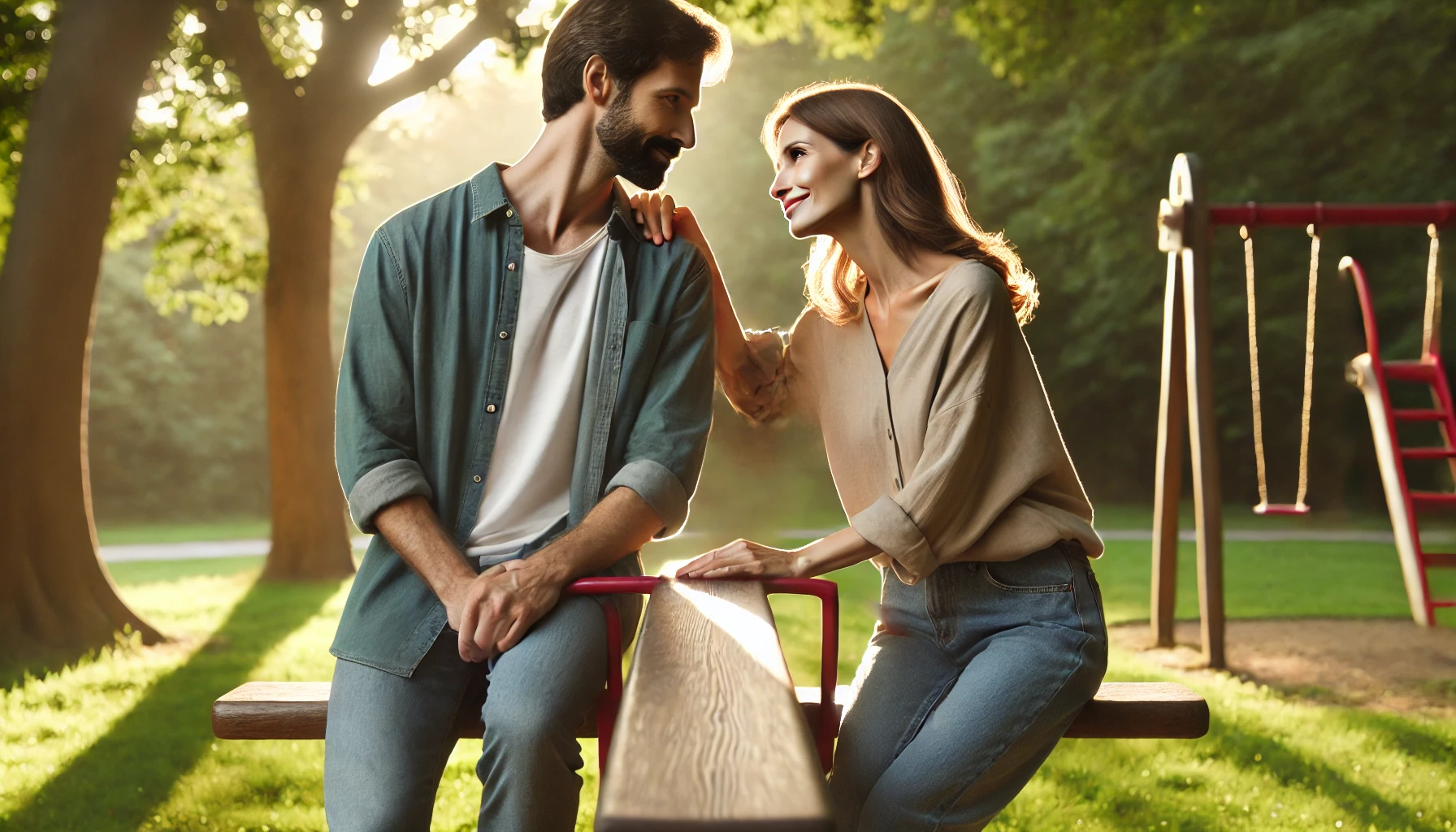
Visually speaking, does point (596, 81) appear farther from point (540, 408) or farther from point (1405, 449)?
point (1405, 449)

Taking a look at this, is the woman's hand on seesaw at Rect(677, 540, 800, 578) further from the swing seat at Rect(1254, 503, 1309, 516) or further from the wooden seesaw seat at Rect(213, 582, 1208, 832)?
the swing seat at Rect(1254, 503, 1309, 516)

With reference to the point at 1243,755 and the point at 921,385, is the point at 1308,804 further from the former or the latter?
the point at 921,385

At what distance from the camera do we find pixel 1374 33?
50.2 ft

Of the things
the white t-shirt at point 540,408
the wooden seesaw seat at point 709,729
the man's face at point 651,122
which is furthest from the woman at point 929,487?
the wooden seesaw seat at point 709,729

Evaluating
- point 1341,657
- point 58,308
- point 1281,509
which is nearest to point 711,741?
point 1281,509

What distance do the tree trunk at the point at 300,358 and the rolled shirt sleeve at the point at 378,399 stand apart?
7.81 metres

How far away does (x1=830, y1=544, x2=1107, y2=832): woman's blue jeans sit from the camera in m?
2.31

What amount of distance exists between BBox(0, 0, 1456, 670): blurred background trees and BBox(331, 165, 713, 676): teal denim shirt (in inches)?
22.6

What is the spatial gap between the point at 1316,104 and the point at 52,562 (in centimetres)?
1586

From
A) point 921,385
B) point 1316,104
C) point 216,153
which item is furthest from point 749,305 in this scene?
point 921,385

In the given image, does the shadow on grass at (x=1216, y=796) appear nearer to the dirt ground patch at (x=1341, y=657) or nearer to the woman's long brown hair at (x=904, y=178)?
the dirt ground patch at (x=1341, y=657)

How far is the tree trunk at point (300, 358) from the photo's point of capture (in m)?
10.0

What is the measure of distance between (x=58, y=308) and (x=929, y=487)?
5.87m

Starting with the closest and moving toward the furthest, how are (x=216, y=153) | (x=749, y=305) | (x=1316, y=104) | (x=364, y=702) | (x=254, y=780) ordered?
(x=364, y=702), (x=254, y=780), (x=216, y=153), (x=1316, y=104), (x=749, y=305)
